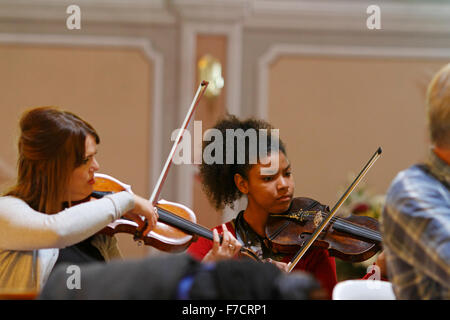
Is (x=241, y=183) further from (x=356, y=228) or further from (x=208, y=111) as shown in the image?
(x=208, y=111)

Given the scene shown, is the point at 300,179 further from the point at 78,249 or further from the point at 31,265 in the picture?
the point at 31,265

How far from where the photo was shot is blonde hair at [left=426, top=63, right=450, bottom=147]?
91cm

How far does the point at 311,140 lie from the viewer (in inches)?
78.6

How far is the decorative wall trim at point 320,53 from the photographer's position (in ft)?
7.02

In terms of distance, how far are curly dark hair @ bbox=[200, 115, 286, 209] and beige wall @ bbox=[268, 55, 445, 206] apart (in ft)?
1.21

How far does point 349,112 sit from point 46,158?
→ 1.17 metres

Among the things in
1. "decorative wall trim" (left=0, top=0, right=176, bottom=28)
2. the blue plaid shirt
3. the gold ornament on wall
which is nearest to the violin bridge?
the blue plaid shirt

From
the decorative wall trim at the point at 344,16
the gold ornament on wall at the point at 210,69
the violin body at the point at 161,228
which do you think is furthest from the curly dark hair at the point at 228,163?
the decorative wall trim at the point at 344,16

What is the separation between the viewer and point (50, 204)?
1.35 m

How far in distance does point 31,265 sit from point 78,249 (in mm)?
142

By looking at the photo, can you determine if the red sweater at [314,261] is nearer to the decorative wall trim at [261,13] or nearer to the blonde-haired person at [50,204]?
the blonde-haired person at [50,204]

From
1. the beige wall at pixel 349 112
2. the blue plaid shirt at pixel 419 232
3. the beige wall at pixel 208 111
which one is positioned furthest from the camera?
the beige wall at pixel 349 112

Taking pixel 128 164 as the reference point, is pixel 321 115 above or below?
above
